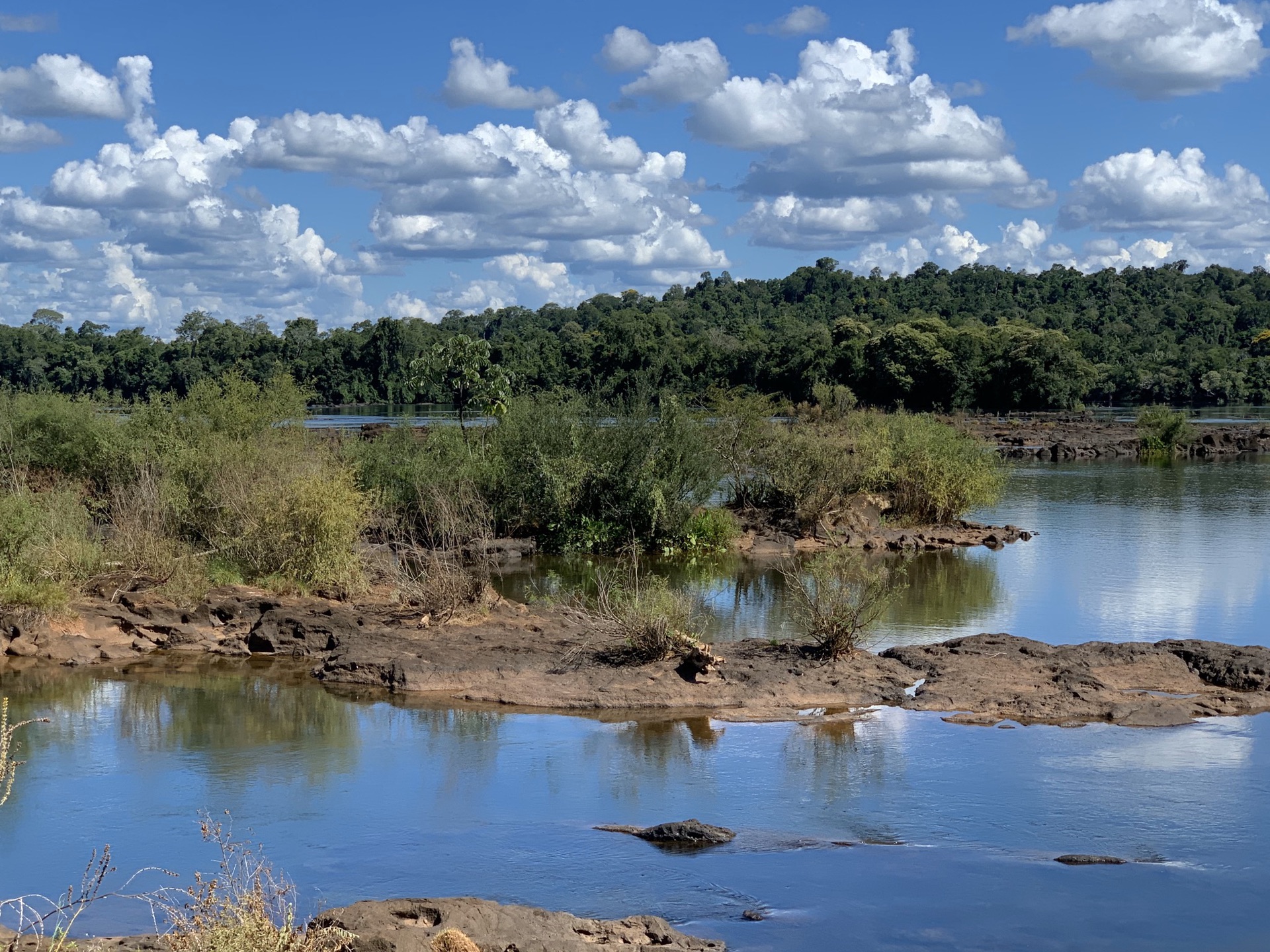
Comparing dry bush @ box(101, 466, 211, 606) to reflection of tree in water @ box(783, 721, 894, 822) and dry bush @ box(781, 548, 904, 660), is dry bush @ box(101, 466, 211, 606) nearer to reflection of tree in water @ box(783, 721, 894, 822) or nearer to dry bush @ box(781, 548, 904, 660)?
dry bush @ box(781, 548, 904, 660)

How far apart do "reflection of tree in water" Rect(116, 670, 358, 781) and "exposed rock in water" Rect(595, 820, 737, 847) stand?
409 cm

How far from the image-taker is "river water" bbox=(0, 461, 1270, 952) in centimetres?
1022

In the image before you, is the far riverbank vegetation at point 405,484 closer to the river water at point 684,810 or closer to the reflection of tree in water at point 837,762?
the river water at point 684,810

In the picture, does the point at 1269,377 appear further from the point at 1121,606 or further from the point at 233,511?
the point at 233,511

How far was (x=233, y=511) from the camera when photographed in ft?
73.0

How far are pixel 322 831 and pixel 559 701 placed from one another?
4.66 metres

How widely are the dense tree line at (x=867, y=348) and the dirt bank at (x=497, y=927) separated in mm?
68352

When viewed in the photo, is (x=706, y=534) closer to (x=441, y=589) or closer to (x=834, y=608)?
(x=441, y=589)

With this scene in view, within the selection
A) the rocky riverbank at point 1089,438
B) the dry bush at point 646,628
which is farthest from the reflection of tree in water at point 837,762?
the rocky riverbank at point 1089,438

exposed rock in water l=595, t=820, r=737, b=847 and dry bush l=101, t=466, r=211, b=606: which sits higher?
dry bush l=101, t=466, r=211, b=606

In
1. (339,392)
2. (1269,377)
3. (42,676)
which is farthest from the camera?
(339,392)

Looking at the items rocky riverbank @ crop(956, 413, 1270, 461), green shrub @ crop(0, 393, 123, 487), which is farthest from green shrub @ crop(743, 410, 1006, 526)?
rocky riverbank @ crop(956, 413, 1270, 461)

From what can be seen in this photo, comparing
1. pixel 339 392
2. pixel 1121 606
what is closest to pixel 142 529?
pixel 1121 606

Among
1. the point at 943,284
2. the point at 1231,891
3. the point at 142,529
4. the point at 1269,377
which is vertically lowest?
the point at 1231,891
